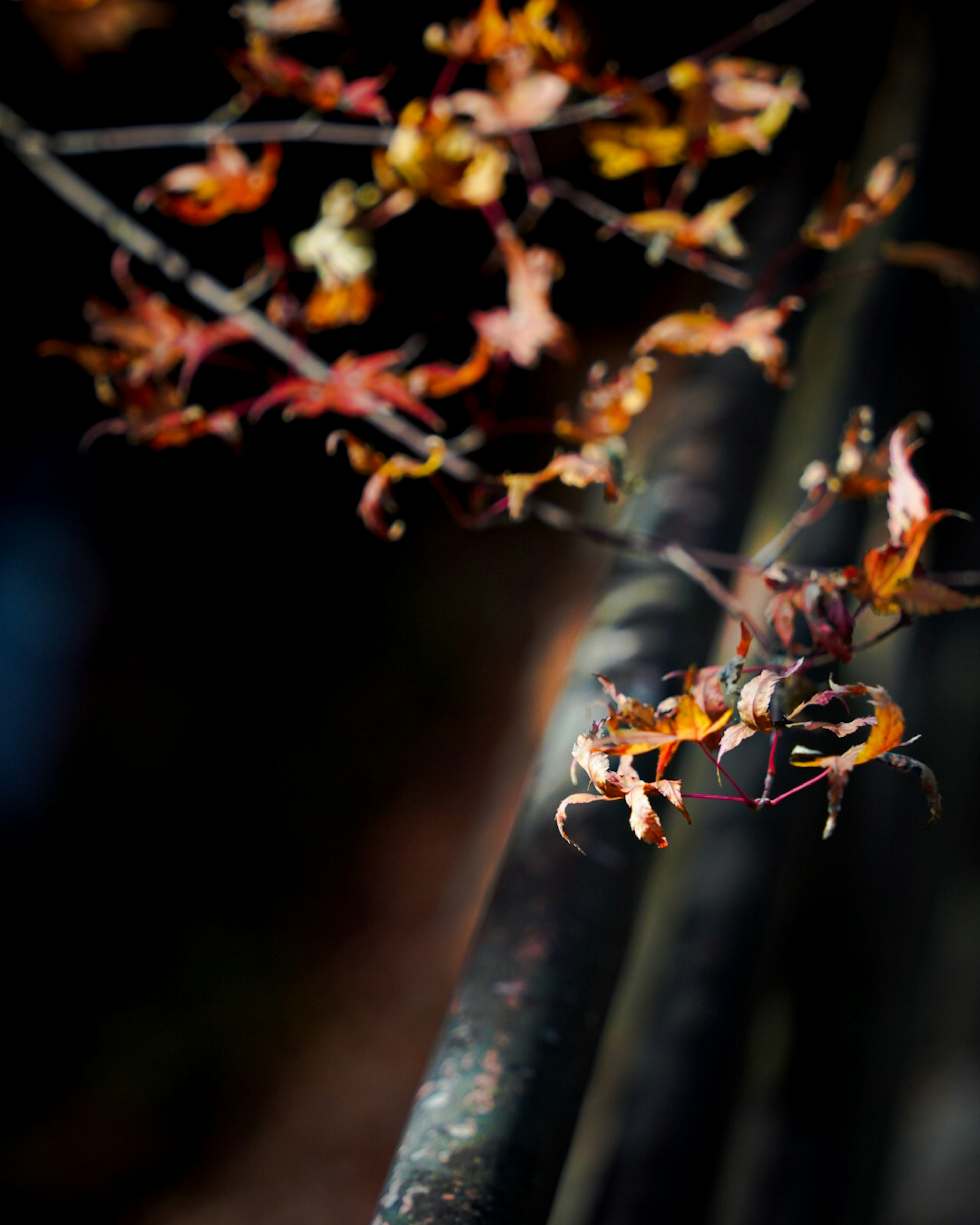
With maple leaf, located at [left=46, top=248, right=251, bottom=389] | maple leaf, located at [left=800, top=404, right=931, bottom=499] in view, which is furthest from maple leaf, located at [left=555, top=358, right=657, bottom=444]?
maple leaf, located at [left=46, top=248, right=251, bottom=389]

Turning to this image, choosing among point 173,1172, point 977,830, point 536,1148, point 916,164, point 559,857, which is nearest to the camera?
point 536,1148

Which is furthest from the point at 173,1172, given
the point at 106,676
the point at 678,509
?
the point at 678,509

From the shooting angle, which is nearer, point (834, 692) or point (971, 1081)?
point (834, 692)

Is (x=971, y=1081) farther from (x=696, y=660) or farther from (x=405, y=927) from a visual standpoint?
(x=405, y=927)

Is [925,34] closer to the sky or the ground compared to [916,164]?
closer to the sky

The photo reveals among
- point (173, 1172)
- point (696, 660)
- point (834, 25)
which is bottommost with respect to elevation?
point (173, 1172)

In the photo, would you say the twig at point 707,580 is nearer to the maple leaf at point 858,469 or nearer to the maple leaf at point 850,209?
Result: the maple leaf at point 858,469

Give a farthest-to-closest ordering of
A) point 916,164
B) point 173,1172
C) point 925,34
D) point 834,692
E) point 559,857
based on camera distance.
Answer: point 925,34, point 916,164, point 173,1172, point 559,857, point 834,692
